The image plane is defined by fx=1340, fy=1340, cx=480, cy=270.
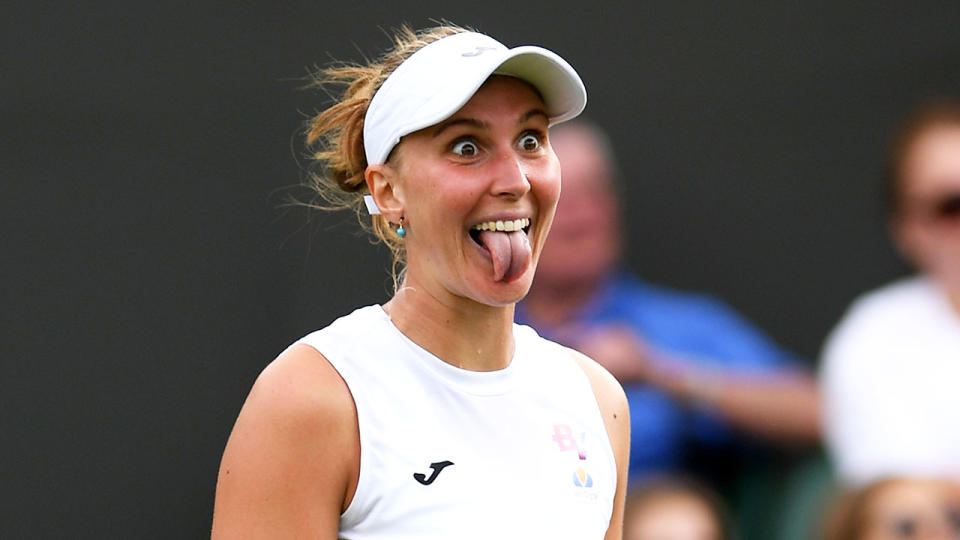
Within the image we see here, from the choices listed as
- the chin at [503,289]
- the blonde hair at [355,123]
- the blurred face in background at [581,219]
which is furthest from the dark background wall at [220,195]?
the chin at [503,289]

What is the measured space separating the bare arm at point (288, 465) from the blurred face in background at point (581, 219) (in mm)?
1900

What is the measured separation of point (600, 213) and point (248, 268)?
101 centimetres

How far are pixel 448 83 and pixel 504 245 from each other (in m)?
0.25

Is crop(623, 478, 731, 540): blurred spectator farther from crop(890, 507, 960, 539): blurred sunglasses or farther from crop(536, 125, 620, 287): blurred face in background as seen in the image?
crop(536, 125, 620, 287): blurred face in background

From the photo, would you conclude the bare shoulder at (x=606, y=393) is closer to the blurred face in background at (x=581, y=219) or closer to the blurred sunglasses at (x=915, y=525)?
the blurred face in background at (x=581, y=219)

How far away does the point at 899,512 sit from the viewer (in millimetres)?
3633

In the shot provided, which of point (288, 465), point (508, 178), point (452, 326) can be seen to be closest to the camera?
point (288, 465)

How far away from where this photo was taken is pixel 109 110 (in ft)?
12.5

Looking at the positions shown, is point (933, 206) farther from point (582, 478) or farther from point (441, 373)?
point (441, 373)

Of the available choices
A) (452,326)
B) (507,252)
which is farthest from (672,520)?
(507,252)

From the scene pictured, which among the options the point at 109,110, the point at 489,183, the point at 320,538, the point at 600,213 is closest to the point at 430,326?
the point at 489,183

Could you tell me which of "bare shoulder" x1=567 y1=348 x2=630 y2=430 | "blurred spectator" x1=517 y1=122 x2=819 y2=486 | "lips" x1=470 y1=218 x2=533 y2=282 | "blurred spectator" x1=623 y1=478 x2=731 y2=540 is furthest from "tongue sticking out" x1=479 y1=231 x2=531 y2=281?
"blurred spectator" x1=623 y1=478 x2=731 y2=540

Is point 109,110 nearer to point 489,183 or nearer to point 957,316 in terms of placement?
point 489,183

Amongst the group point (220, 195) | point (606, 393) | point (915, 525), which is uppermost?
point (220, 195)
